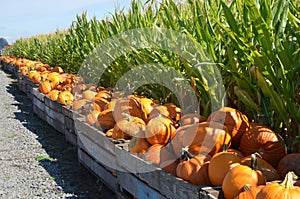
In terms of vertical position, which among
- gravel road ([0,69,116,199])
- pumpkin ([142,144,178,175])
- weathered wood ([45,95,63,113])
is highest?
pumpkin ([142,144,178,175])

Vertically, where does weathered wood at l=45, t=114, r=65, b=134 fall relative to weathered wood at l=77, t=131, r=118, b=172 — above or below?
below

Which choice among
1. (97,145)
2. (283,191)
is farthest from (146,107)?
(283,191)

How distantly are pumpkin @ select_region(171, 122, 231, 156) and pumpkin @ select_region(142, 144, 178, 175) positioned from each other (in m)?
0.06

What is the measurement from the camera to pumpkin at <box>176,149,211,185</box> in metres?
2.37

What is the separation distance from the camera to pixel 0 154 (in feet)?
17.1

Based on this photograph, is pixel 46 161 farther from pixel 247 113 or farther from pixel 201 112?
pixel 247 113

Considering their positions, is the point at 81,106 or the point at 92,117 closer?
the point at 92,117

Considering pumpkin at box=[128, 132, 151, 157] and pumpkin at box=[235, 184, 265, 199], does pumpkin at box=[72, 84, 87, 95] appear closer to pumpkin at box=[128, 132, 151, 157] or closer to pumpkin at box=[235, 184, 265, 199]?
pumpkin at box=[128, 132, 151, 157]

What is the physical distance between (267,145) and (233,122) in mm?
290

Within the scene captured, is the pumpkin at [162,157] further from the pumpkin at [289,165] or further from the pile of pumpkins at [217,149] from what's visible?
the pumpkin at [289,165]

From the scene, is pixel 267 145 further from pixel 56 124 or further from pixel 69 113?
pixel 56 124

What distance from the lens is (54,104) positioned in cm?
601

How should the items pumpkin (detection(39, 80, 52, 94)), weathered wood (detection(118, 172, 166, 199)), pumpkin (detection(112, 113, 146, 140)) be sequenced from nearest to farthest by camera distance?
1. weathered wood (detection(118, 172, 166, 199))
2. pumpkin (detection(112, 113, 146, 140))
3. pumpkin (detection(39, 80, 52, 94))

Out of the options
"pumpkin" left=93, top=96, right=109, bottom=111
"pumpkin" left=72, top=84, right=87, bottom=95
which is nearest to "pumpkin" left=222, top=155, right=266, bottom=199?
"pumpkin" left=93, top=96, right=109, bottom=111
